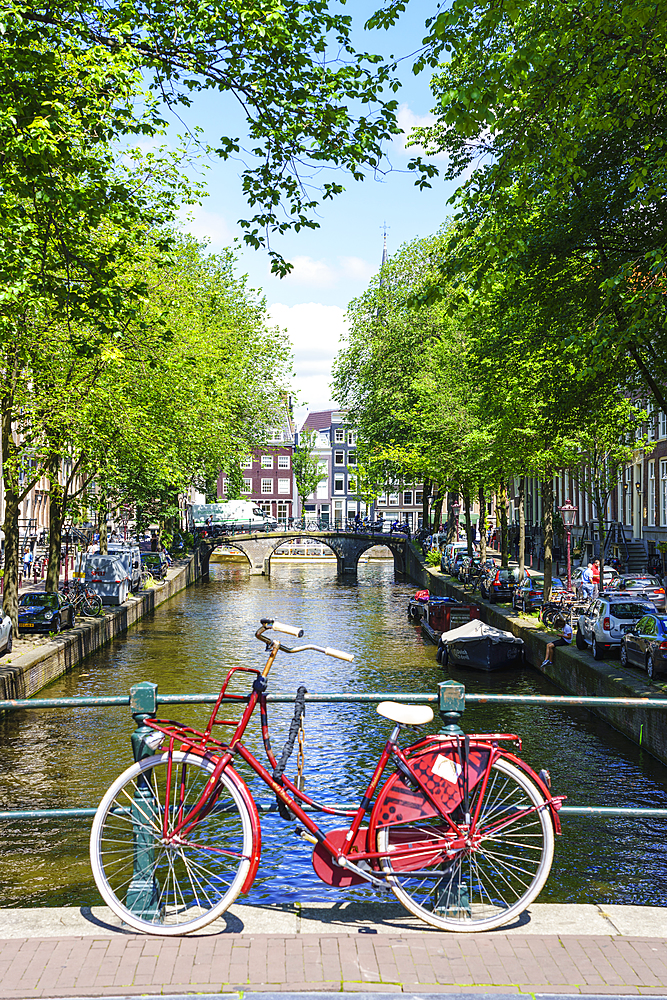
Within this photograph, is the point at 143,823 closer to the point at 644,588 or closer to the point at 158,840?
the point at 158,840

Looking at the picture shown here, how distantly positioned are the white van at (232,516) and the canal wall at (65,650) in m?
42.6

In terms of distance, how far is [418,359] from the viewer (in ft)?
170

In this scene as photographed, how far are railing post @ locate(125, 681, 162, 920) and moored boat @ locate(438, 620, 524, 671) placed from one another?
2281 centimetres

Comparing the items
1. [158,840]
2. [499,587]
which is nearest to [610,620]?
[499,587]

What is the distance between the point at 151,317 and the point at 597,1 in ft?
43.3

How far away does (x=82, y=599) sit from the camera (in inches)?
1284

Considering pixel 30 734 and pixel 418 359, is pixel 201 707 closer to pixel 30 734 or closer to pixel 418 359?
pixel 30 734

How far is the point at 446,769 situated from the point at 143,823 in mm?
1488

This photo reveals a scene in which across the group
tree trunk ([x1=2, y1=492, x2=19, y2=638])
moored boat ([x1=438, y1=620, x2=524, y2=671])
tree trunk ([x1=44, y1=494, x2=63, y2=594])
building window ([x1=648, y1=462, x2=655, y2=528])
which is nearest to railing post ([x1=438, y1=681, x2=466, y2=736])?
tree trunk ([x1=2, y1=492, x2=19, y2=638])

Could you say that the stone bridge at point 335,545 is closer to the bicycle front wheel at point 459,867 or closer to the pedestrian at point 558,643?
the pedestrian at point 558,643

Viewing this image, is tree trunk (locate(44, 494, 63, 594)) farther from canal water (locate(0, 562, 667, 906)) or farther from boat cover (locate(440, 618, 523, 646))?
boat cover (locate(440, 618, 523, 646))

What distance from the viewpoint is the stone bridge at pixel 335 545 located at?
2965 inches

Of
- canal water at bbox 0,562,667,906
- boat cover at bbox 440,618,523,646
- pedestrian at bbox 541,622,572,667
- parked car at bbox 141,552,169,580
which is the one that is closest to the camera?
canal water at bbox 0,562,667,906

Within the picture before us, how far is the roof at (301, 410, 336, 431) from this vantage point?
4708 inches
